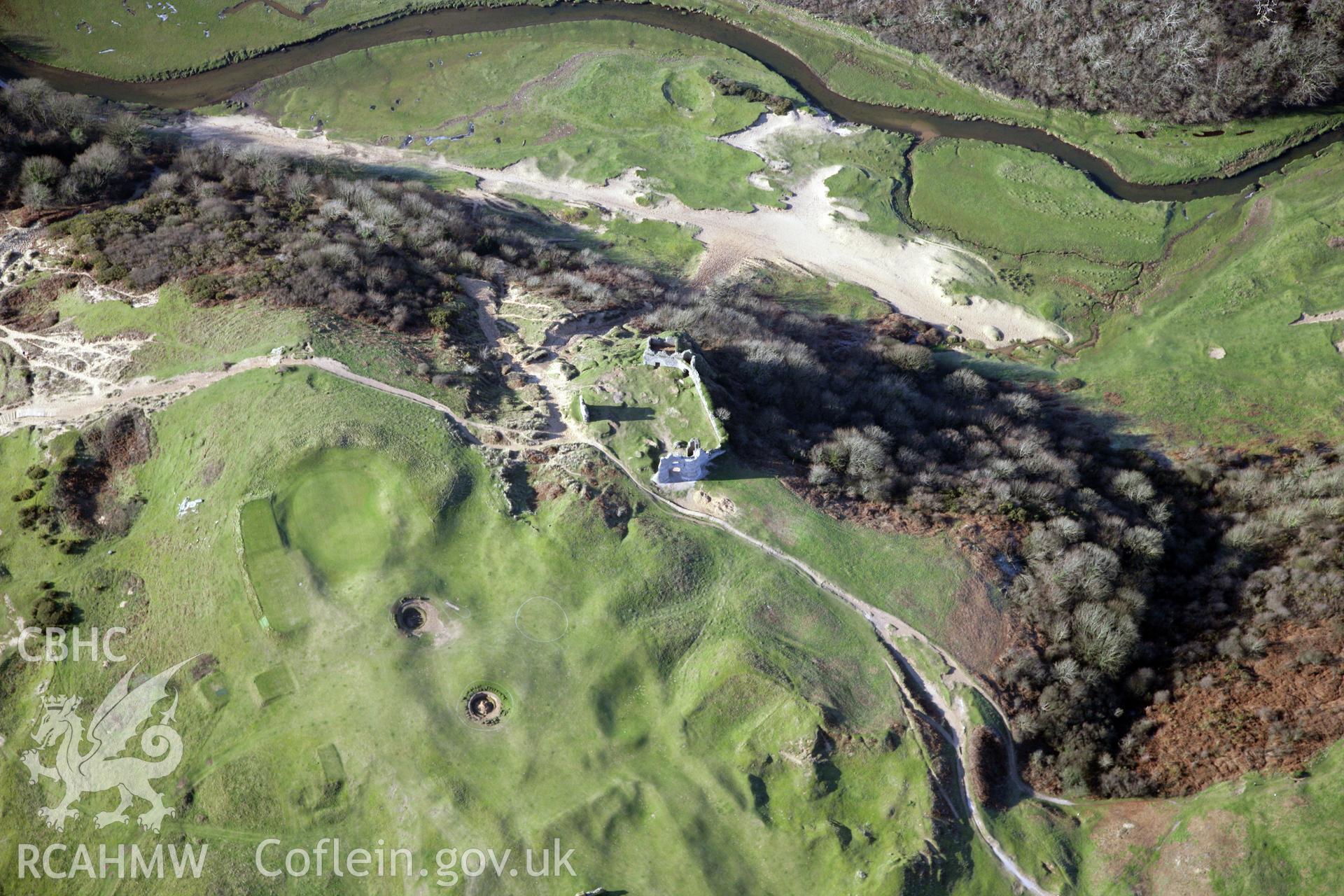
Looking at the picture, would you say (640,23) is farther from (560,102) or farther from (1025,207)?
(1025,207)

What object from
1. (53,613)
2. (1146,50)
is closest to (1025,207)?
(1146,50)

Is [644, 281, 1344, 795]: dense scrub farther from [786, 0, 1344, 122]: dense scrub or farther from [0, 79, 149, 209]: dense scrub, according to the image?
[0, 79, 149, 209]: dense scrub

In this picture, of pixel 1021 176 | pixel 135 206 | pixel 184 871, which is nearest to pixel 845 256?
pixel 1021 176

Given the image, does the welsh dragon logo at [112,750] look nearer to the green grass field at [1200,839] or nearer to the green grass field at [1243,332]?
the green grass field at [1200,839]

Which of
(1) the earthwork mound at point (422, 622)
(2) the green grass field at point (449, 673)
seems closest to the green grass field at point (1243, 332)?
(2) the green grass field at point (449, 673)

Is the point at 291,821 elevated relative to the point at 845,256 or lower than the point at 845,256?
lower

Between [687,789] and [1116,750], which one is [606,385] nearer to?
[687,789]

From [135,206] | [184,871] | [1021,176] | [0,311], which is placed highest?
[1021,176]

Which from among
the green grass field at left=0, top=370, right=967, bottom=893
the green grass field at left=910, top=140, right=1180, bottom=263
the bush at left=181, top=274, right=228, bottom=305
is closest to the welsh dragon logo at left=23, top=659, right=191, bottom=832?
the green grass field at left=0, top=370, right=967, bottom=893
